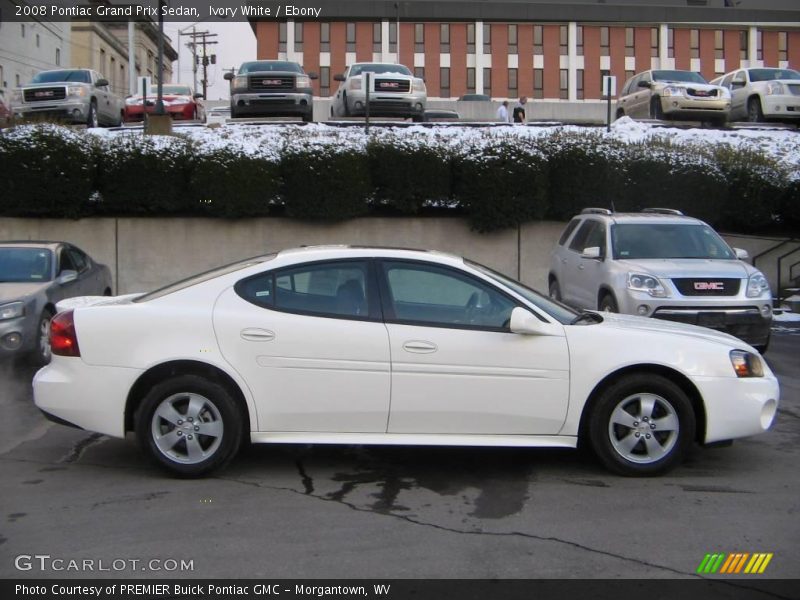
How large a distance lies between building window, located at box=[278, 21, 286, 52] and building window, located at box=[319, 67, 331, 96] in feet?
9.67

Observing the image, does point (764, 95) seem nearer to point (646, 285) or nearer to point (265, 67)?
point (265, 67)

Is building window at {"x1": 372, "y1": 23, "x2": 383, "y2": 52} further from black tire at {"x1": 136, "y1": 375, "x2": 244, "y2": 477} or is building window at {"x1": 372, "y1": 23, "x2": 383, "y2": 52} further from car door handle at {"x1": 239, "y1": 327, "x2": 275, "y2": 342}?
black tire at {"x1": 136, "y1": 375, "x2": 244, "y2": 477}

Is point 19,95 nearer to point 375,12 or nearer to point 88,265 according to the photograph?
point 88,265

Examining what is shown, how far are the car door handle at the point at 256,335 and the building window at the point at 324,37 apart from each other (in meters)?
58.7

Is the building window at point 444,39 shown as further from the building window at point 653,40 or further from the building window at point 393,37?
the building window at point 653,40

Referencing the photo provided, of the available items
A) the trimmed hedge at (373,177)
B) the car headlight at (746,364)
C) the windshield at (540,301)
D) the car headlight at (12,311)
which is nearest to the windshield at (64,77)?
the trimmed hedge at (373,177)

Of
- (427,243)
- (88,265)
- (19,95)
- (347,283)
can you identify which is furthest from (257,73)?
(347,283)

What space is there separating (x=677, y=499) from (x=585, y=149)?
39.6ft

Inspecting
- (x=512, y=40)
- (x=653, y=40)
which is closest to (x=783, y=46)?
(x=653, y=40)

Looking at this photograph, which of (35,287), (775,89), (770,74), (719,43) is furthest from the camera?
(719,43)

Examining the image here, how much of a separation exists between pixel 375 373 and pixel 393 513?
0.95 m

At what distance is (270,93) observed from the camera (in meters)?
22.9

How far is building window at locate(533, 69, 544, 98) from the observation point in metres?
62.7

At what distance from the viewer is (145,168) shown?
53.1 ft
